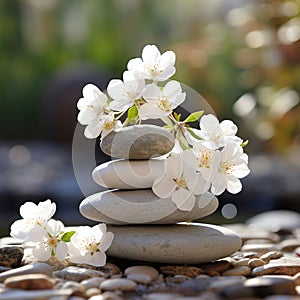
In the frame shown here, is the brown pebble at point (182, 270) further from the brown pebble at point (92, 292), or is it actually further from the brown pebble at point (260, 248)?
the brown pebble at point (260, 248)

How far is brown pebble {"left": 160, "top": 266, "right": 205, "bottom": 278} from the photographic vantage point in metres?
1.96

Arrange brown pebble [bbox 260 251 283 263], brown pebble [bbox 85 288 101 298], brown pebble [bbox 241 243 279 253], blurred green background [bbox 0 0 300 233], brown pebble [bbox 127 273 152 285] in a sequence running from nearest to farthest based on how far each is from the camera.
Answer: brown pebble [bbox 85 288 101 298] < brown pebble [bbox 127 273 152 285] < brown pebble [bbox 260 251 283 263] < brown pebble [bbox 241 243 279 253] < blurred green background [bbox 0 0 300 233]

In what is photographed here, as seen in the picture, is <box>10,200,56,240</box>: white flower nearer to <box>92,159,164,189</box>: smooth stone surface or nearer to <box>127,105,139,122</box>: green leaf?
<box>92,159,164,189</box>: smooth stone surface

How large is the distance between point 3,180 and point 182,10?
4827 millimetres

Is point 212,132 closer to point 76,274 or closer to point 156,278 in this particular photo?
point 156,278

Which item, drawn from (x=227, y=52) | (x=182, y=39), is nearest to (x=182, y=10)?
(x=182, y=39)

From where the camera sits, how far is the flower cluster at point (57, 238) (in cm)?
199

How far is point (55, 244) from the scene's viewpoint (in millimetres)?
2008

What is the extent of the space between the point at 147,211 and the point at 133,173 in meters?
0.12

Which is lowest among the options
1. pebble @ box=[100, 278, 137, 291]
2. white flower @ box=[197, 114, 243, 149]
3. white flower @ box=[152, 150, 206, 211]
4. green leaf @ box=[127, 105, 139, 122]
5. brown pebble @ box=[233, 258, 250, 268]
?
pebble @ box=[100, 278, 137, 291]

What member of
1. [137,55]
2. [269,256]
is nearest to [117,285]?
[269,256]

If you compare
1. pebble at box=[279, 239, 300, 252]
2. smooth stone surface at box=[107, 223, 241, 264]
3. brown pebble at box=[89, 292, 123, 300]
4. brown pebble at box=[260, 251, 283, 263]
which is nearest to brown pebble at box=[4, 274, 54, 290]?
brown pebble at box=[89, 292, 123, 300]

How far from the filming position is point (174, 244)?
1963mm

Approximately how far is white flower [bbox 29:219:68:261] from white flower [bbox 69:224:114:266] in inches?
1.1
